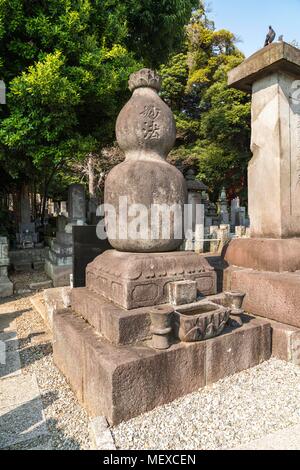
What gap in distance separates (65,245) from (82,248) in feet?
10.3

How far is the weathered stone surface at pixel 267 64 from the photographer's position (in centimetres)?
306

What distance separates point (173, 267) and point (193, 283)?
0.78 ft

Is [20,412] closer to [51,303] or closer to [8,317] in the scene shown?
[51,303]

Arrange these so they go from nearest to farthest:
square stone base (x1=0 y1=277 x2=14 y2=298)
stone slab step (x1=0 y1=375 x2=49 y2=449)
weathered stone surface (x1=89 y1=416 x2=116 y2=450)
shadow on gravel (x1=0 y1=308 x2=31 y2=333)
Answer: weathered stone surface (x1=89 y1=416 x2=116 y2=450)
stone slab step (x1=0 y1=375 x2=49 y2=449)
shadow on gravel (x1=0 y1=308 x2=31 y2=333)
square stone base (x1=0 y1=277 x2=14 y2=298)

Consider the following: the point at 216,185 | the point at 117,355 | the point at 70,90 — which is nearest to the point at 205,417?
the point at 117,355

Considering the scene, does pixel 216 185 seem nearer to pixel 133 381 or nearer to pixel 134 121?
pixel 134 121

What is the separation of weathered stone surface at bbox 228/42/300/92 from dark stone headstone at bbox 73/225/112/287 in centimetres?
296

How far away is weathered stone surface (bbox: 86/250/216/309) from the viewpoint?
7.86 ft

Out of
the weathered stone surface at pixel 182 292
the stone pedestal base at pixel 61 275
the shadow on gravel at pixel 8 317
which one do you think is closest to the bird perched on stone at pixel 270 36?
the weathered stone surface at pixel 182 292

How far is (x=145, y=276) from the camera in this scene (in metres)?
2.47

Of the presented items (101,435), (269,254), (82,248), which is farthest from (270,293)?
(82,248)

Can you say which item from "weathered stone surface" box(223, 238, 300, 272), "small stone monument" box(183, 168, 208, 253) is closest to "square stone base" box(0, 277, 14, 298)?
"weathered stone surface" box(223, 238, 300, 272)

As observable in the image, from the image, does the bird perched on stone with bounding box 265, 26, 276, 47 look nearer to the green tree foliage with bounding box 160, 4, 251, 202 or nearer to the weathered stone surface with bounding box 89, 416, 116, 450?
the weathered stone surface with bounding box 89, 416, 116, 450
